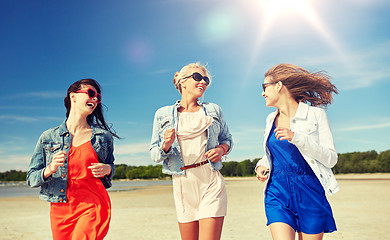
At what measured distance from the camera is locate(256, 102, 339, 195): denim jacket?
3.99 m

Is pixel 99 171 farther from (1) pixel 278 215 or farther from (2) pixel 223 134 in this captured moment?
(1) pixel 278 215

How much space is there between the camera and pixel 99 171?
4418 millimetres

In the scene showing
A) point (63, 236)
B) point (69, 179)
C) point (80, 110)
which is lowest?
point (63, 236)

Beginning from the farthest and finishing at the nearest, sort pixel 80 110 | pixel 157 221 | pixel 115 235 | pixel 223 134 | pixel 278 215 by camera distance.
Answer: pixel 157 221, pixel 115 235, pixel 223 134, pixel 80 110, pixel 278 215

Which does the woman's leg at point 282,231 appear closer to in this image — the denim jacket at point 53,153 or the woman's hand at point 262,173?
the woman's hand at point 262,173

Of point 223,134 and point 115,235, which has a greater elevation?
point 223,134

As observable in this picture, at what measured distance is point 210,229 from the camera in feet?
15.2

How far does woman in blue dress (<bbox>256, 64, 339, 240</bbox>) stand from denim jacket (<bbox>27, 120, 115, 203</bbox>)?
1871mm

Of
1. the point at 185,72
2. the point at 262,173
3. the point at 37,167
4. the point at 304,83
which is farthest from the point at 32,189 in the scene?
the point at 304,83

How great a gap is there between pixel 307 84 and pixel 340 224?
9354 mm

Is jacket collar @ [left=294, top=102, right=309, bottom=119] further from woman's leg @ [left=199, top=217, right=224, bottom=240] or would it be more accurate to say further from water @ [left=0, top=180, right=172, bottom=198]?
water @ [left=0, top=180, right=172, bottom=198]

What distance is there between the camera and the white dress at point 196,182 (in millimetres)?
4770

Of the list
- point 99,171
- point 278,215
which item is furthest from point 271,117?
point 99,171

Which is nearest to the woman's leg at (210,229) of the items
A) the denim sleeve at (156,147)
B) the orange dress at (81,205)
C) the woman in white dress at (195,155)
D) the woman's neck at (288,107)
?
the woman in white dress at (195,155)
